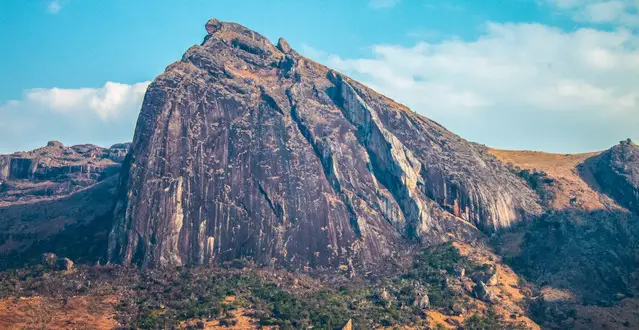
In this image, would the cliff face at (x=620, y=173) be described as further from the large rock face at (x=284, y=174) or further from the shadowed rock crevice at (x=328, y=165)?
the shadowed rock crevice at (x=328, y=165)

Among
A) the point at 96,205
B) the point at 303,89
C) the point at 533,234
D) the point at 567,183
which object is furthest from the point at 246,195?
the point at 567,183

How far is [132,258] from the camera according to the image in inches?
4985

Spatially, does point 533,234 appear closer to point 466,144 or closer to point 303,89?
point 466,144

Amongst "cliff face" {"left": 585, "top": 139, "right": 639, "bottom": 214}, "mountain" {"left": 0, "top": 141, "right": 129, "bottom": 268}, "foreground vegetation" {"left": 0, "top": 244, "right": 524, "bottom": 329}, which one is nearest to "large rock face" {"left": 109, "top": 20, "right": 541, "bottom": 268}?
"foreground vegetation" {"left": 0, "top": 244, "right": 524, "bottom": 329}

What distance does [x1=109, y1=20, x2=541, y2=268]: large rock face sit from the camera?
13400 cm

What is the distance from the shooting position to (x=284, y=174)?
5723 inches

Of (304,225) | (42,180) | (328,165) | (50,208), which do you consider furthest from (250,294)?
(42,180)

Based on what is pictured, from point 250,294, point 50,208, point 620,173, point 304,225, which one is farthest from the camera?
point 620,173

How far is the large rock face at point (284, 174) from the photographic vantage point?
13400 cm

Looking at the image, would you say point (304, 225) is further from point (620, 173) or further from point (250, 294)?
point (620, 173)

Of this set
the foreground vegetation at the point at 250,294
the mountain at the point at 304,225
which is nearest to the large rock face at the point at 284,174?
the mountain at the point at 304,225

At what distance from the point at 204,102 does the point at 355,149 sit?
127ft

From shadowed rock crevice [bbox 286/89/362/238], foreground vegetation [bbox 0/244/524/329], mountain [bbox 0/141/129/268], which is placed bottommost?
foreground vegetation [bbox 0/244/524/329]

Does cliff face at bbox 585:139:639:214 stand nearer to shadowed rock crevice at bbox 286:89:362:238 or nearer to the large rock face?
the large rock face
